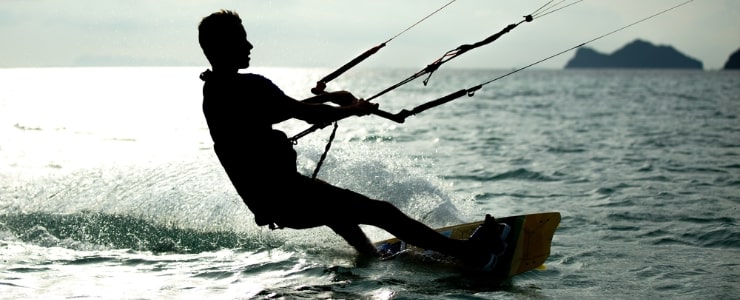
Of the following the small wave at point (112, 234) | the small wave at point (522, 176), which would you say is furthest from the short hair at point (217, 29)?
the small wave at point (522, 176)

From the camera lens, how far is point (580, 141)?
2180cm

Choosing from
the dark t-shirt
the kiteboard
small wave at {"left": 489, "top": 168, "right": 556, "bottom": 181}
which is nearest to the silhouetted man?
the dark t-shirt

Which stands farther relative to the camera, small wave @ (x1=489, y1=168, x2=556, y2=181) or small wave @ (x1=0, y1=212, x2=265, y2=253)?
small wave @ (x1=489, y1=168, x2=556, y2=181)

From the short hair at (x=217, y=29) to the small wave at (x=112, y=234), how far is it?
274cm

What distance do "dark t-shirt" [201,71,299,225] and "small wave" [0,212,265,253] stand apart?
80.8 inches

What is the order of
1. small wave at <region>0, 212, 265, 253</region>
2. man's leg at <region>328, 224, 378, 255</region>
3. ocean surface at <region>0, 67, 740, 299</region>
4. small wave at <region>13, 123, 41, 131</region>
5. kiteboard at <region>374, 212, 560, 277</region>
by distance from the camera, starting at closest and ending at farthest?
1. ocean surface at <region>0, 67, 740, 299</region>
2. kiteboard at <region>374, 212, 560, 277</region>
3. man's leg at <region>328, 224, 378, 255</region>
4. small wave at <region>0, 212, 265, 253</region>
5. small wave at <region>13, 123, 41, 131</region>

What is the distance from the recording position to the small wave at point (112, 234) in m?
7.81

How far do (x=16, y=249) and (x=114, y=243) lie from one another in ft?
2.92

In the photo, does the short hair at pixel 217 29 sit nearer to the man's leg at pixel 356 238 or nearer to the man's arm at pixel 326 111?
the man's arm at pixel 326 111

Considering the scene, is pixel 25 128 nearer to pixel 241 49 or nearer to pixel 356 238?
pixel 356 238

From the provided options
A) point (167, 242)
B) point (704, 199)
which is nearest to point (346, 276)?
point (167, 242)

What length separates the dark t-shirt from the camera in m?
5.51

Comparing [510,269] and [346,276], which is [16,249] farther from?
[510,269]

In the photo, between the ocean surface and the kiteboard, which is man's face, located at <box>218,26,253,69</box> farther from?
the kiteboard
